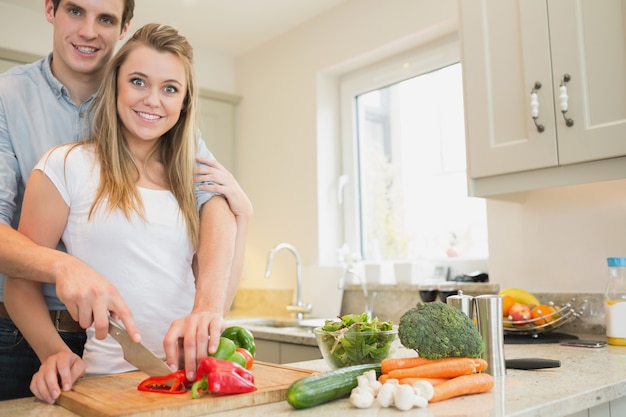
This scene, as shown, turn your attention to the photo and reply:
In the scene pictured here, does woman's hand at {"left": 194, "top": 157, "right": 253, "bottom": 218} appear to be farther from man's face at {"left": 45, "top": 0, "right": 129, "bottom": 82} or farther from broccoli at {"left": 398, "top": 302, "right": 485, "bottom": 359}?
broccoli at {"left": 398, "top": 302, "right": 485, "bottom": 359}

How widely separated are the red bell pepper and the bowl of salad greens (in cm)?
25

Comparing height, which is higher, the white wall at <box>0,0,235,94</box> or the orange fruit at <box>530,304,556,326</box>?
the white wall at <box>0,0,235,94</box>

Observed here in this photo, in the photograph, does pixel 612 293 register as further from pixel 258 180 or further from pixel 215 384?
pixel 258 180

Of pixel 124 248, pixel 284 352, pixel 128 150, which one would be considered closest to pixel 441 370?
pixel 124 248

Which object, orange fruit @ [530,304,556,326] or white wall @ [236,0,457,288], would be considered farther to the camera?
white wall @ [236,0,457,288]

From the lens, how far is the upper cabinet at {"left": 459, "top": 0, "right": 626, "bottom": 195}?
1714 mm

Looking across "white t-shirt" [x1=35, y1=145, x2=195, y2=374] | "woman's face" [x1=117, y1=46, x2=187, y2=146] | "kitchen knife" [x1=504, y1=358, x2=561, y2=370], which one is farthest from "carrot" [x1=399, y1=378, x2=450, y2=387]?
"woman's face" [x1=117, y1=46, x2=187, y2=146]

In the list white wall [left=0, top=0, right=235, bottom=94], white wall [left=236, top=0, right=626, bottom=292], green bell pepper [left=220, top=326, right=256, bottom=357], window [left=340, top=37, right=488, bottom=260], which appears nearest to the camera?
green bell pepper [left=220, top=326, right=256, bottom=357]

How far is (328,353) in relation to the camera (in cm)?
124

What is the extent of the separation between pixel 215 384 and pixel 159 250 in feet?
1.40

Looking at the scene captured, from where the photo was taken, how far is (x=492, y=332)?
3.96 ft

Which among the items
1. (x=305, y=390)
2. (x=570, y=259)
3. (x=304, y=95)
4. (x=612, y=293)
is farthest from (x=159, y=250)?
(x=304, y=95)

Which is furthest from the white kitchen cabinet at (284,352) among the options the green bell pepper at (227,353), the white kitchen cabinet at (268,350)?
the green bell pepper at (227,353)

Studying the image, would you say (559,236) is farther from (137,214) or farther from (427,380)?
(137,214)
